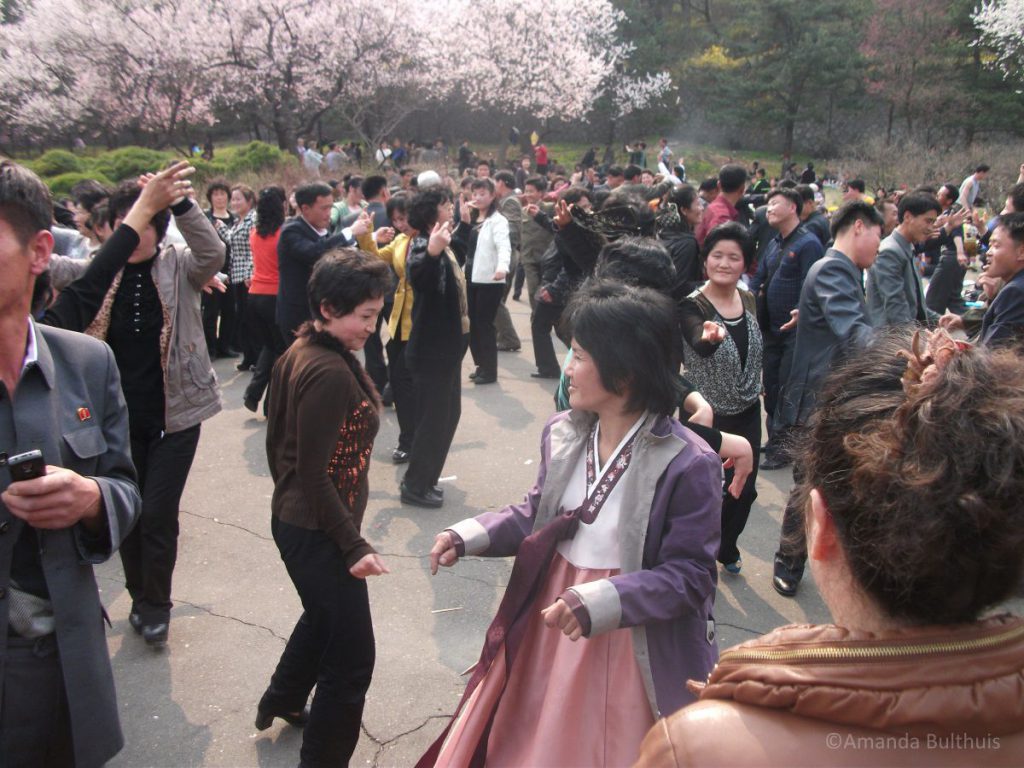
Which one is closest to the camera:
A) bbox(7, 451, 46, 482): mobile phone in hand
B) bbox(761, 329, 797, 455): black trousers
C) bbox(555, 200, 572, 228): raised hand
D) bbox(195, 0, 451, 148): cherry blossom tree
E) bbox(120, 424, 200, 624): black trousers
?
bbox(7, 451, 46, 482): mobile phone in hand

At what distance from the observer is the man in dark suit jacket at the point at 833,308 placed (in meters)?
4.12

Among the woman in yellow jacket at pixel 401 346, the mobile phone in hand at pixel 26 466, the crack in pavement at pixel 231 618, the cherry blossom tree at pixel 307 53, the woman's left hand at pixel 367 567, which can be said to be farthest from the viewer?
the cherry blossom tree at pixel 307 53

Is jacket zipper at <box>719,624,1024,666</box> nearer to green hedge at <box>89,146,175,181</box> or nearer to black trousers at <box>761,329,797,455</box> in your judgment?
black trousers at <box>761,329,797,455</box>

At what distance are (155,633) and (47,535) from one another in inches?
76.7

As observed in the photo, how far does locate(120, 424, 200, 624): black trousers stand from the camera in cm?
348

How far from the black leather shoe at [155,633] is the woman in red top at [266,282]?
128 inches

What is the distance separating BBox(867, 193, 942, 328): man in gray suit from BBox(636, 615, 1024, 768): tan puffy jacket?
4493 mm

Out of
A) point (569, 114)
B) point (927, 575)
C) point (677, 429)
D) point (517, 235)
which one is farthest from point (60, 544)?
point (569, 114)

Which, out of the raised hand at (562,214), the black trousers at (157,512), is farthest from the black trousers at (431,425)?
the black trousers at (157,512)

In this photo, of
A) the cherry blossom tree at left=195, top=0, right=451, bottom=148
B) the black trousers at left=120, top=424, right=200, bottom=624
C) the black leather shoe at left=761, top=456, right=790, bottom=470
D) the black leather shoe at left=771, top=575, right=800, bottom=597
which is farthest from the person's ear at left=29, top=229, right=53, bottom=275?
the cherry blossom tree at left=195, top=0, right=451, bottom=148

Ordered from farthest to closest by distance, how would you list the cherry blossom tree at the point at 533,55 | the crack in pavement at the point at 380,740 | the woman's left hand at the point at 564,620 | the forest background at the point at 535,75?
1. the cherry blossom tree at the point at 533,55
2. the forest background at the point at 535,75
3. the crack in pavement at the point at 380,740
4. the woman's left hand at the point at 564,620

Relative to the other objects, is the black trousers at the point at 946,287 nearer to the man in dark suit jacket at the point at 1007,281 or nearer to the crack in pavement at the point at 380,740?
the man in dark suit jacket at the point at 1007,281

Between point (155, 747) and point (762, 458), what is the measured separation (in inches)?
183

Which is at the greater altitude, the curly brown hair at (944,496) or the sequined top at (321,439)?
the curly brown hair at (944,496)
